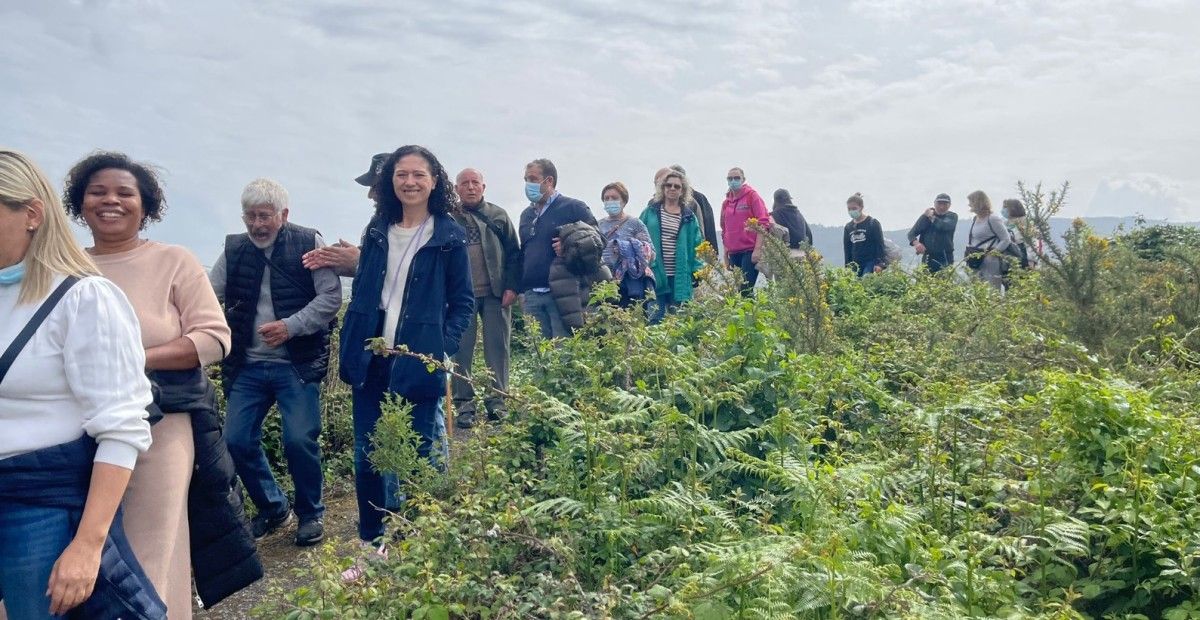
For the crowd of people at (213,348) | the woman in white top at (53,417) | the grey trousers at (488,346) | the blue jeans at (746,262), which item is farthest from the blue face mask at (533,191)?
the woman in white top at (53,417)

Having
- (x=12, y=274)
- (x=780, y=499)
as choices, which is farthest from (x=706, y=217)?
(x=12, y=274)

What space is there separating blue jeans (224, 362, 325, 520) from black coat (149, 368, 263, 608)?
1646mm

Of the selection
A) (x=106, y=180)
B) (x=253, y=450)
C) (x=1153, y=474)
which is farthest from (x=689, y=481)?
(x=253, y=450)

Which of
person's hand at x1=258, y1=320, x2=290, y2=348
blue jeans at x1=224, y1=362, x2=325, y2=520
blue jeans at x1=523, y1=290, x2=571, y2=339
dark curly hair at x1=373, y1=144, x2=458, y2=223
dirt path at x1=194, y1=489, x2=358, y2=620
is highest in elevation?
dark curly hair at x1=373, y1=144, x2=458, y2=223

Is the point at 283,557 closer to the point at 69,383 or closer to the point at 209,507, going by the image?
the point at 209,507

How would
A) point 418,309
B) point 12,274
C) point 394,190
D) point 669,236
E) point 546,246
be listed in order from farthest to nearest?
point 669,236 → point 546,246 → point 394,190 → point 418,309 → point 12,274

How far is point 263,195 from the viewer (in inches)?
215

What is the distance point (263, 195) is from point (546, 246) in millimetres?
3069

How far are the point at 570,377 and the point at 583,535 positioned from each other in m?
1.65

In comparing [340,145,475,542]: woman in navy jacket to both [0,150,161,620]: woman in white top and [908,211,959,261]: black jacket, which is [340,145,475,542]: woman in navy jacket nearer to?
[0,150,161,620]: woman in white top

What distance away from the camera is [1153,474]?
146 inches

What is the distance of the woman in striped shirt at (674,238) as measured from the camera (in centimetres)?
1002

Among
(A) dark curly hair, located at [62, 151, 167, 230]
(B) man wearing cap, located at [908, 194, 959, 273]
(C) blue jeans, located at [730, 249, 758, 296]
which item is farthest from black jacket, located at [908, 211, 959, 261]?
(A) dark curly hair, located at [62, 151, 167, 230]

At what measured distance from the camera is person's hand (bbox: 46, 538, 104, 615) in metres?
2.76
